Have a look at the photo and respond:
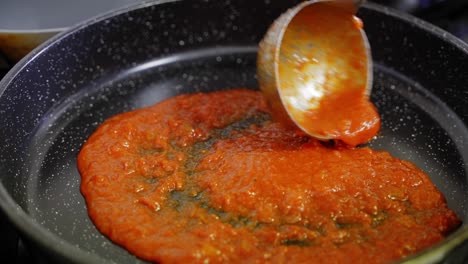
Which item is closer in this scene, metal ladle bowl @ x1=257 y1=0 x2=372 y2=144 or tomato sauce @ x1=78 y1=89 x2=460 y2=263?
tomato sauce @ x1=78 y1=89 x2=460 y2=263

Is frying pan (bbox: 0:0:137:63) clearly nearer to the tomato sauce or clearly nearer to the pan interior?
the pan interior

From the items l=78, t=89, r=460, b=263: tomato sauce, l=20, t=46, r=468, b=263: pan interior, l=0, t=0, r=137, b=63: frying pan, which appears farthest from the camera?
l=0, t=0, r=137, b=63: frying pan

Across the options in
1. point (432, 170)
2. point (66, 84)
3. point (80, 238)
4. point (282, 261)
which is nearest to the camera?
point (282, 261)

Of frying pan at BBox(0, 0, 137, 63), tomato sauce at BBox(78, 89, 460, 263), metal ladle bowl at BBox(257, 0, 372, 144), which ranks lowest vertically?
tomato sauce at BBox(78, 89, 460, 263)

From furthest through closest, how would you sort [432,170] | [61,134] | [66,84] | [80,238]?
1. [66,84]
2. [61,134]
3. [432,170]
4. [80,238]

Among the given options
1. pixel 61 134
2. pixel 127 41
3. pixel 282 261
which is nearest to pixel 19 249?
pixel 61 134

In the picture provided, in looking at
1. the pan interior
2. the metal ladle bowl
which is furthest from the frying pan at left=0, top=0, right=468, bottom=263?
the metal ladle bowl

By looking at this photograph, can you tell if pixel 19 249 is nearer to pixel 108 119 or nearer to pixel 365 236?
pixel 108 119
